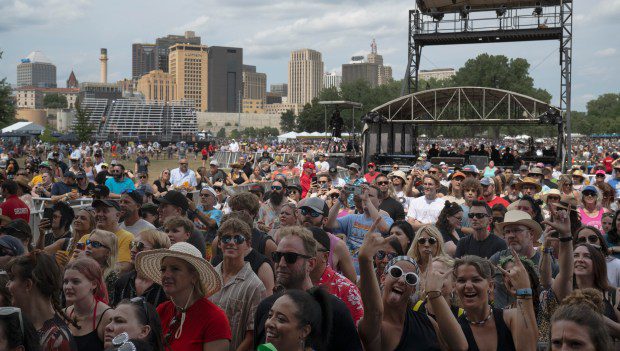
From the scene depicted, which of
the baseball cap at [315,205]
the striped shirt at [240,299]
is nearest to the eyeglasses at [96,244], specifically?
the striped shirt at [240,299]

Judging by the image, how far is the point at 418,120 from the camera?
85.4ft

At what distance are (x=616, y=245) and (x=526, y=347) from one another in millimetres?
3547

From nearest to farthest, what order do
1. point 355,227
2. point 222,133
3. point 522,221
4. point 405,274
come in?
point 405,274, point 522,221, point 355,227, point 222,133

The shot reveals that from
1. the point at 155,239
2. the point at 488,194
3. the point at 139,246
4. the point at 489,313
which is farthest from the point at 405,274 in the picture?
the point at 488,194

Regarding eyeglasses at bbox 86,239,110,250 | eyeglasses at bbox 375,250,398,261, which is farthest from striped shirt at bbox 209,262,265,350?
eyeglasses at bbox 86,239,110,250

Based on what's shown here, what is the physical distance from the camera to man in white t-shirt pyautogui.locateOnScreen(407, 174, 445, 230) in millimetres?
9805

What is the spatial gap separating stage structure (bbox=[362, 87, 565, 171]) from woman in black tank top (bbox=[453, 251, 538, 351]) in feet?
61.7

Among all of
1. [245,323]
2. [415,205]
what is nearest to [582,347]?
[245,323]

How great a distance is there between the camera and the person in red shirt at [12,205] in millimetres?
9320

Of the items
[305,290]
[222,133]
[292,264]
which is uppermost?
[222,133]

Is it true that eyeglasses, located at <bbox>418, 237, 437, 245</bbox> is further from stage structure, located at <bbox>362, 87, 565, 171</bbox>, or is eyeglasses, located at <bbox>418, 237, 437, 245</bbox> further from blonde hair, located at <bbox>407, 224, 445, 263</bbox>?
stage structure, located at <bbox>362, 87, 565, 171</bbox>

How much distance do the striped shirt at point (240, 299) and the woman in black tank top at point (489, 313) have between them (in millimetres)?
1363

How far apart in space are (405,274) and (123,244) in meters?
3.61

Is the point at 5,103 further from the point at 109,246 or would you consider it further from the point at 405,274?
the point at 405,274
